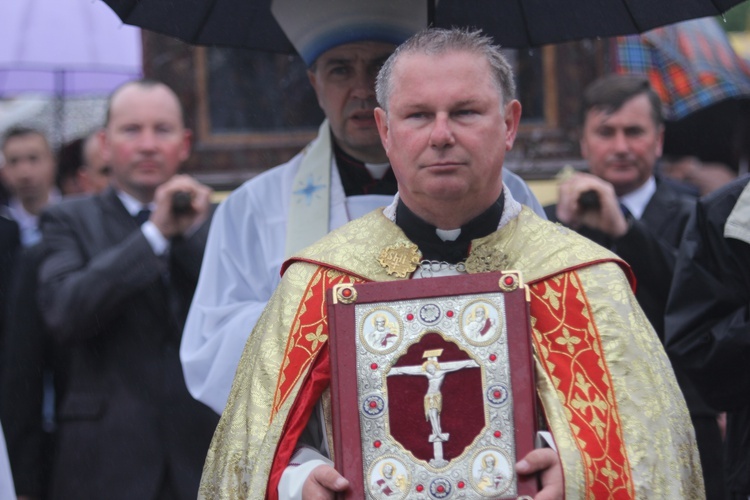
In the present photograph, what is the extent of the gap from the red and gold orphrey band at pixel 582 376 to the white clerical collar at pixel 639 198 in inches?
97.8

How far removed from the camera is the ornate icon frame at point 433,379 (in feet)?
9.64

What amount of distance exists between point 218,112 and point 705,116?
359 centimetres

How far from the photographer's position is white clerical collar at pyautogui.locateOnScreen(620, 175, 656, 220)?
18.6ft

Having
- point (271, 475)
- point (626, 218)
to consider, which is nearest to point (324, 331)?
point (271, 475)

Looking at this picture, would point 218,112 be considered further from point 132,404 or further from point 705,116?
point 705,116

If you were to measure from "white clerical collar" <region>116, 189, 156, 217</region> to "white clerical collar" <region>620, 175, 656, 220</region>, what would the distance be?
1.99m

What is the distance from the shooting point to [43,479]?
5.72 m

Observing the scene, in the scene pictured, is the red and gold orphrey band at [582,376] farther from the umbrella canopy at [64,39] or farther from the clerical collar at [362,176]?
the umbrella canopy at [64,39]

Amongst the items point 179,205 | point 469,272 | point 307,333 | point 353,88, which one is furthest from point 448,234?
point 179,205

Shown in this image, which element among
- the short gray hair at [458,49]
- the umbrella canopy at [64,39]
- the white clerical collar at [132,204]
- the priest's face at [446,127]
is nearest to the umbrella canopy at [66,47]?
the umbrella canopy at [64,39]

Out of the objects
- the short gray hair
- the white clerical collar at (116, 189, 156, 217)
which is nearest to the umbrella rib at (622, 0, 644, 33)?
the short gray hair

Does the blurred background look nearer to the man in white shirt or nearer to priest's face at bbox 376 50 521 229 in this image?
the man in white shirt

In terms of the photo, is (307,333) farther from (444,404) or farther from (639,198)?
(639,198)

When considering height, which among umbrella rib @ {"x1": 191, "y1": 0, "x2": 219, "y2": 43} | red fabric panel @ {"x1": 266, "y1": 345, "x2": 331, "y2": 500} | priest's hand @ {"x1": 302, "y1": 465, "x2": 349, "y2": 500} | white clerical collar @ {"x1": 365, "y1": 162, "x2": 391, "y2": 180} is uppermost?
umbrella rib @ {"x1": 191, "y1": 0, "x2": 219, "y2": 43}
